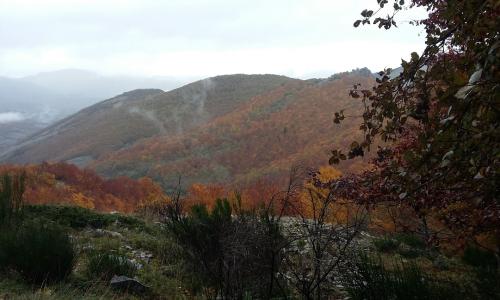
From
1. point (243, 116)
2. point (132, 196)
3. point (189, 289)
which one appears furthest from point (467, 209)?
point (243, 116)

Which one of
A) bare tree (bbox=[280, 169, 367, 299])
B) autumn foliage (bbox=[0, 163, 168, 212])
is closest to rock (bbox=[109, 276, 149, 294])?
bare tree (bbox=[280, 169, 367, 299])

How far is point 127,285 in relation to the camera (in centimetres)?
523

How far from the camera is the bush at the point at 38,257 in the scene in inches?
213

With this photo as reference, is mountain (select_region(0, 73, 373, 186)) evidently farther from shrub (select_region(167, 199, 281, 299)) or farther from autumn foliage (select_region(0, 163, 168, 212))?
shrub (select_region(167, 199, 281, 299))

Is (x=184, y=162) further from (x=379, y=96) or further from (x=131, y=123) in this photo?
(x=379, y=96)

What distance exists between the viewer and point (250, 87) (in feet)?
512

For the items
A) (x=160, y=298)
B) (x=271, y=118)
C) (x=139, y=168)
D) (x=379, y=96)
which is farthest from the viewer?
(x=271, y=118)

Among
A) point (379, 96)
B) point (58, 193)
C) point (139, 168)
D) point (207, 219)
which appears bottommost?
point (139, 168)

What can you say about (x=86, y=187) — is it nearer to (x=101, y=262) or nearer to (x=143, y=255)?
(x=143, y=255)

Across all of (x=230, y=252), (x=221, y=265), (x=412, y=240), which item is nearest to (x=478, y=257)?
(x=412, y=240)

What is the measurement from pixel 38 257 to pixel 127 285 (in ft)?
3.94

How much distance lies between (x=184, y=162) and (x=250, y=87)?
7241 centimetres

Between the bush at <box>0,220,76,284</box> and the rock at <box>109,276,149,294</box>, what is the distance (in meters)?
0.69

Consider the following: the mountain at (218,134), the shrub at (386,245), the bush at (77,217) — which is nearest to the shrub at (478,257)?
the shrub at (386,245)
